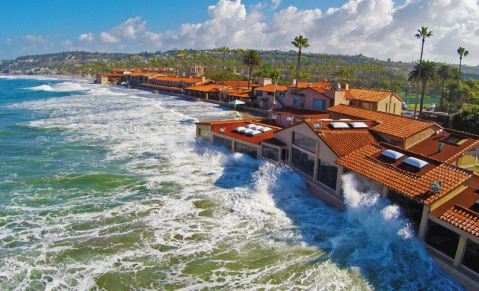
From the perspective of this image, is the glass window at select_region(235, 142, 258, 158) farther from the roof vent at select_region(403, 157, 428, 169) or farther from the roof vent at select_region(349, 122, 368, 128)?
the roof vent at select_region(403, 157, 428, 169)

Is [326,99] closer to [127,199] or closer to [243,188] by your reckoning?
[243,188]

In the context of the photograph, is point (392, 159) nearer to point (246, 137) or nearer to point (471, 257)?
point (471, 257)

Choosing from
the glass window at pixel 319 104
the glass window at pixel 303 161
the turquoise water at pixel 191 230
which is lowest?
the turquoise water at pixel 191 230

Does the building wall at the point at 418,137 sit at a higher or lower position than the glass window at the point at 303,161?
higher

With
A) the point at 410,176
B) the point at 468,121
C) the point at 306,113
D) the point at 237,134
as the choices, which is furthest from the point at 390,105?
the point at 410,176

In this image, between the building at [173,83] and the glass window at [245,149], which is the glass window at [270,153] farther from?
the building at [173,83]

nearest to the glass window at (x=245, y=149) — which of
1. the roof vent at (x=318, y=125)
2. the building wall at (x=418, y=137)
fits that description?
the roof vent at (x=318, y=125)
